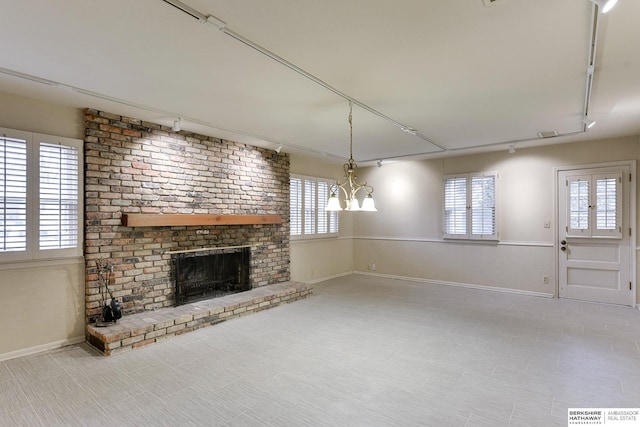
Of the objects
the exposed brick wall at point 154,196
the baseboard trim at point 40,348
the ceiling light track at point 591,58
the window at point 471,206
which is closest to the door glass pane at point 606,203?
the window at point 471,206

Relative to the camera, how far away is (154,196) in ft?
14.8

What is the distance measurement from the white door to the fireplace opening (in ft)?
18.3

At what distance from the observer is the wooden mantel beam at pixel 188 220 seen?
4.12 meters

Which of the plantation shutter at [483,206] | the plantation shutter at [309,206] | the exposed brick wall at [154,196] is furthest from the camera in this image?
the plantation shutter at [309,206]

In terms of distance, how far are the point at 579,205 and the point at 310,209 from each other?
4919 mm

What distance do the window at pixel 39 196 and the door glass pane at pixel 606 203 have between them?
A: 7623mm

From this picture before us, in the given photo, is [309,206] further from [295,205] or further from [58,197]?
[58,197]

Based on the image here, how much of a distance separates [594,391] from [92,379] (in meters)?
4.34

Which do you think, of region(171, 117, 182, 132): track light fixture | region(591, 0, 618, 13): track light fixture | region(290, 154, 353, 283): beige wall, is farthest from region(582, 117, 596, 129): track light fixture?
region(171, 117, 182, 132): track light fixture

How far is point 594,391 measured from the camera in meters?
2.71

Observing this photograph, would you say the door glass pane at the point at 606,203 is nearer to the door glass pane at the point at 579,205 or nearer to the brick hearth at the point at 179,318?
the door glass pane at the point at 579,205

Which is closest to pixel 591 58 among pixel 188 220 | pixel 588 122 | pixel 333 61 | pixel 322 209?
pixel 333 61

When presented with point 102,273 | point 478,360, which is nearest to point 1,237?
point 102,273

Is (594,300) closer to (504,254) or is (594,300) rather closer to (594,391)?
(504,254)
